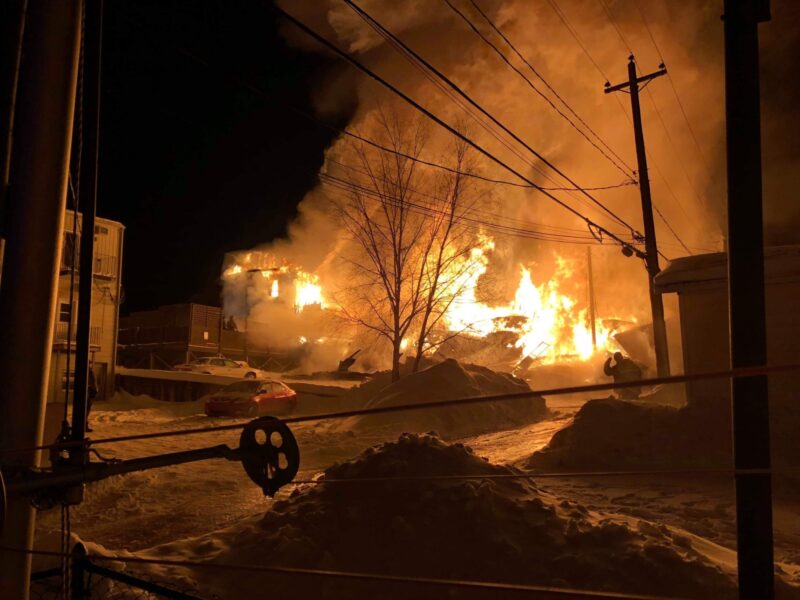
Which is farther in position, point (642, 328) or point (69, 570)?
point (642, 328)

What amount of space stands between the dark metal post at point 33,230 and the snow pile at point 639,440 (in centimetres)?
985

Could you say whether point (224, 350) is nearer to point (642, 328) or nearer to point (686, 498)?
point (642, 328)

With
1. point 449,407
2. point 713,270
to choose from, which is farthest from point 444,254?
point 713,270

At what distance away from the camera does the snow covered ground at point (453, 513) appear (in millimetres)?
5059

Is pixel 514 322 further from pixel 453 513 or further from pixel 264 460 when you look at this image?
pixel 264 460

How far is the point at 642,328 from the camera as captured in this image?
121ft

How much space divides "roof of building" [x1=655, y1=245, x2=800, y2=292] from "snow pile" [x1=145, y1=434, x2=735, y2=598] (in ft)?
23.7

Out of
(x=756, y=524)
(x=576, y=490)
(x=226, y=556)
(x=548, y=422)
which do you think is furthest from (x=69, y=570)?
(x=548, y=422)

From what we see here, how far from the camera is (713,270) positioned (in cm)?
1209

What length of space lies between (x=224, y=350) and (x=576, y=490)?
4245cm

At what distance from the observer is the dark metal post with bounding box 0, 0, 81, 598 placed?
3.48 meters

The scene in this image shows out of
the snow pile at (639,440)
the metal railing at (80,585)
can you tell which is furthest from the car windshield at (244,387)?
the metal railing at (80,585)

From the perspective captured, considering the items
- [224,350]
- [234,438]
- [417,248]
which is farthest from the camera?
[224,350]

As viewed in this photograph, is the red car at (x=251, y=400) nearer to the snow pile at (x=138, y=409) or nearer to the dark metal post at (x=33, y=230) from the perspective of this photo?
the snow pile at (x=138, y=409)
